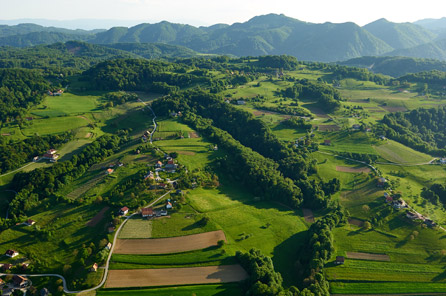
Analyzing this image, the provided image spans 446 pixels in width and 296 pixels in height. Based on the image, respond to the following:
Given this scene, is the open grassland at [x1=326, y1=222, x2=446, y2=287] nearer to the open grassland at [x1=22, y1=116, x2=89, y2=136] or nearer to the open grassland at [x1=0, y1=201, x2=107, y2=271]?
the open grassland at [x1=0, y1=201, x2=107, y2=271]

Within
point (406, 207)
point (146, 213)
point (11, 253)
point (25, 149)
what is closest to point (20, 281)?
point (11, 253)

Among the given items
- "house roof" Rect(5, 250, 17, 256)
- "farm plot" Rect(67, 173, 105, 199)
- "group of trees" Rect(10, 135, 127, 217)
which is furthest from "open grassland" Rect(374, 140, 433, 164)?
"house roof" Rect(5, 250, 17, 256)

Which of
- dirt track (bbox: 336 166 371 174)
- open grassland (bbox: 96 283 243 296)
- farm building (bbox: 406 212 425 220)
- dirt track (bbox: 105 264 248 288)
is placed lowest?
open grassland (bbox: 96 283 243 296)

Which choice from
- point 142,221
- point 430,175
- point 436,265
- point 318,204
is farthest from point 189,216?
point 430,175

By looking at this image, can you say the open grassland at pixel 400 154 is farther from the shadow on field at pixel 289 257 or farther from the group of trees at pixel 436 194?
the shadow on field at pixel 289 257

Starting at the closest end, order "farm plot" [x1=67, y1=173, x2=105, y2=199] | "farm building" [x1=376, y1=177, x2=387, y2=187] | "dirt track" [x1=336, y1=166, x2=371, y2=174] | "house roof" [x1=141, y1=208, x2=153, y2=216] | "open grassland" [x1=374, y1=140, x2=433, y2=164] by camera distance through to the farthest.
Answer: "house roof" [x1=141, y1=208, x2=153, y2=216]
"farm plot" [x1=67, y1=173, x2=105, y2=199]
"farm building" [x1=376, y1=177, x2=387, y2=187]
"dirt track" [x1=336, y1=166, x2=371, y2=174]
"open grassland" [x1=374, y1=140, x2=433, y2=164]

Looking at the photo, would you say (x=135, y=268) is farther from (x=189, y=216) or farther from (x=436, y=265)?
(x=436, y=265)

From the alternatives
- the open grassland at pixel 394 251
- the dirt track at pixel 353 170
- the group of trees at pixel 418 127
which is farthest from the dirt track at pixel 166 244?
the group of trees at pixel 418 127
